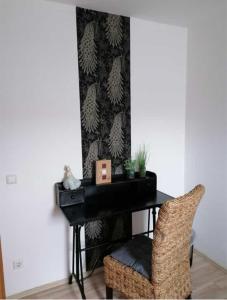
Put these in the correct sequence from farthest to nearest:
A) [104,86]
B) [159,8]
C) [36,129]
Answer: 1. [104,86]
2. [159,8]
3. [36,129]

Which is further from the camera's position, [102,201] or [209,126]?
[209,126]

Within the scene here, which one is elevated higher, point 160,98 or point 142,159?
point 160,98

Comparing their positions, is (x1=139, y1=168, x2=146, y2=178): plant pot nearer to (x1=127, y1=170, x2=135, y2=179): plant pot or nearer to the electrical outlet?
(x1=127, y1=170, x2=135, y2=179): plant pot

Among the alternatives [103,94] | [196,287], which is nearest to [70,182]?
[103,94]

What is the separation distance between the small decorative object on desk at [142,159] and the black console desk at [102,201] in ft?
0.26

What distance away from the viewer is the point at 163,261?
1.67 meters

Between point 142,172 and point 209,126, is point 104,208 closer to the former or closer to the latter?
point 142,172

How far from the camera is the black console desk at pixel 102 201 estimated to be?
202 cm

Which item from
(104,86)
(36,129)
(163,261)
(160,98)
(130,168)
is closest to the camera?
(163,261)

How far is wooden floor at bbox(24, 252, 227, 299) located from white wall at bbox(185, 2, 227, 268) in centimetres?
18

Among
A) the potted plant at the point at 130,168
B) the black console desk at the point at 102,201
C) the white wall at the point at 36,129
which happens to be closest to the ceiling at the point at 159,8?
the white wall at the point at 36,129

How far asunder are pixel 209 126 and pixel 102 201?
51.1 inches

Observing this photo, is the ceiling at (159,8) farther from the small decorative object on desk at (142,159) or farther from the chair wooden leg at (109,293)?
the chair wooden leg at (109,293)

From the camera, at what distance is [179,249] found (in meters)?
1.78
